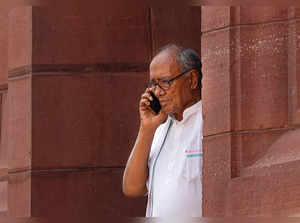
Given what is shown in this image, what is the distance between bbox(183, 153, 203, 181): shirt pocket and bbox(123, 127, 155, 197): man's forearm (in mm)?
243

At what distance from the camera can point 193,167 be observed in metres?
5.74

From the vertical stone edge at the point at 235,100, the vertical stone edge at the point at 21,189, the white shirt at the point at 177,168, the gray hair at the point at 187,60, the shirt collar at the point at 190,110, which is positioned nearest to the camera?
the vertical stone edge at the point at 235,100

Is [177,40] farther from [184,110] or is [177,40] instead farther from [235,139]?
[235,139]

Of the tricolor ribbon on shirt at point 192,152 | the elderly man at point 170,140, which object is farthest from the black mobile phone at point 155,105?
the tricolor ribbon on shirt at point 192,152

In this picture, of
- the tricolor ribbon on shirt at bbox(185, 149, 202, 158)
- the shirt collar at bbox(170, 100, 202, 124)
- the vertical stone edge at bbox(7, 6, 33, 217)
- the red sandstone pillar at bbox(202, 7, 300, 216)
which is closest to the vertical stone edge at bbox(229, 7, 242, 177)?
the red sandstone pillar at bbox(202, 7, 300, 216)

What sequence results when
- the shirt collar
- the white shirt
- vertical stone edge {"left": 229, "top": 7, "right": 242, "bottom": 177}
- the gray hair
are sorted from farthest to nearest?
the gray hair
the shirt collar
the white shirt
vertical stone edge {"left": 229, "top": 7, "right": 242, "bottom": 177}

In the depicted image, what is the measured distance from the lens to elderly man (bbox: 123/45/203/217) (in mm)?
5734

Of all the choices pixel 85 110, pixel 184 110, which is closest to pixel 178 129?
pixel 184 110

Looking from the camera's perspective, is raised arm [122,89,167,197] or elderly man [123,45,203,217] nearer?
elderly man [123,45,203,217]

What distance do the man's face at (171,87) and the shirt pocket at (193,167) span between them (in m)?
0.29

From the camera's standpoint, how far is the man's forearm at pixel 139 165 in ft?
19.5

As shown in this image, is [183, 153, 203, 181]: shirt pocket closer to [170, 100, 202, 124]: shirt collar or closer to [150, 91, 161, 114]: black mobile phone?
[170, 100, 202, 124]: shirt collar

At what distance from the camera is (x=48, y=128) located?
755cm

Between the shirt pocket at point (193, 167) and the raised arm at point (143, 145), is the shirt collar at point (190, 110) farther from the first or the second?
the shirt pocket at point (193, 167)
